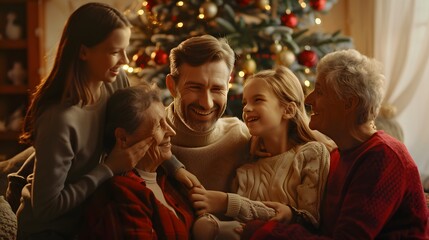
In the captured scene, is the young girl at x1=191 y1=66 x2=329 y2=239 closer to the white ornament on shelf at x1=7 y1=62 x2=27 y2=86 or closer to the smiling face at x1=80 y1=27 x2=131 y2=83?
the smiling face at x1=80 y1=27 x2=131 y2=83

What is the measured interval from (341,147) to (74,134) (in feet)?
2.26

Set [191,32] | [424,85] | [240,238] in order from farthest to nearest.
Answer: [424,85] < [191,32] < [240,238]

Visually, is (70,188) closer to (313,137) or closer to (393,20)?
(313,137)

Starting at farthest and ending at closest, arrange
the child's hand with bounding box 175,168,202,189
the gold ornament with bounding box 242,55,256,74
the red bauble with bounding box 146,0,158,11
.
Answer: the red bauble with bounding box 146,0,158,11
the gold ornament with bounding box 242,55,256,74
the child's hand with bounding box 175,168,202,189

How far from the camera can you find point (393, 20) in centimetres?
461

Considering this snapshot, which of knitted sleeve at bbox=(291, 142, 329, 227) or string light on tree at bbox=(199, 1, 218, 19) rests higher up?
string light on tree at bbox=(199, 1, 218, 19)

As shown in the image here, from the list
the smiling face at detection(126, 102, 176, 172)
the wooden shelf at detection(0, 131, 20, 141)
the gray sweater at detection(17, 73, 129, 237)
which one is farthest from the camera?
the wooden shelf at detection(0, 131, 20, 141)

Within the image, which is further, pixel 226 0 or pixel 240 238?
pixel 226 0

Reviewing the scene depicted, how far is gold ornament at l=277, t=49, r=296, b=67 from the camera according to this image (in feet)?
12.1

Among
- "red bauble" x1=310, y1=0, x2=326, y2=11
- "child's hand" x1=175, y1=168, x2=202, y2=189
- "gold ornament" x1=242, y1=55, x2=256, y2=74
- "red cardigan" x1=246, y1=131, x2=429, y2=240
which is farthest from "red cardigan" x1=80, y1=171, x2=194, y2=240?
"red bauble" x1=310, y1=0, x2=326, y2=11

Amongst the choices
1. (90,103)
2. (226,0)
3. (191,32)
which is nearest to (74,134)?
(90,103)

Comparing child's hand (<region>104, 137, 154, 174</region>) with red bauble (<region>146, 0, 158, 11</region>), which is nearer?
child's hand (<region>104, 137, 154, 174</region>)

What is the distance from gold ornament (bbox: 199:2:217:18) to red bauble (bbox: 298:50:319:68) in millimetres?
613

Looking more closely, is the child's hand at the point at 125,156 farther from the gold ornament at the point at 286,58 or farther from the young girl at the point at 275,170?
the gold ornament at the point at 286,58
